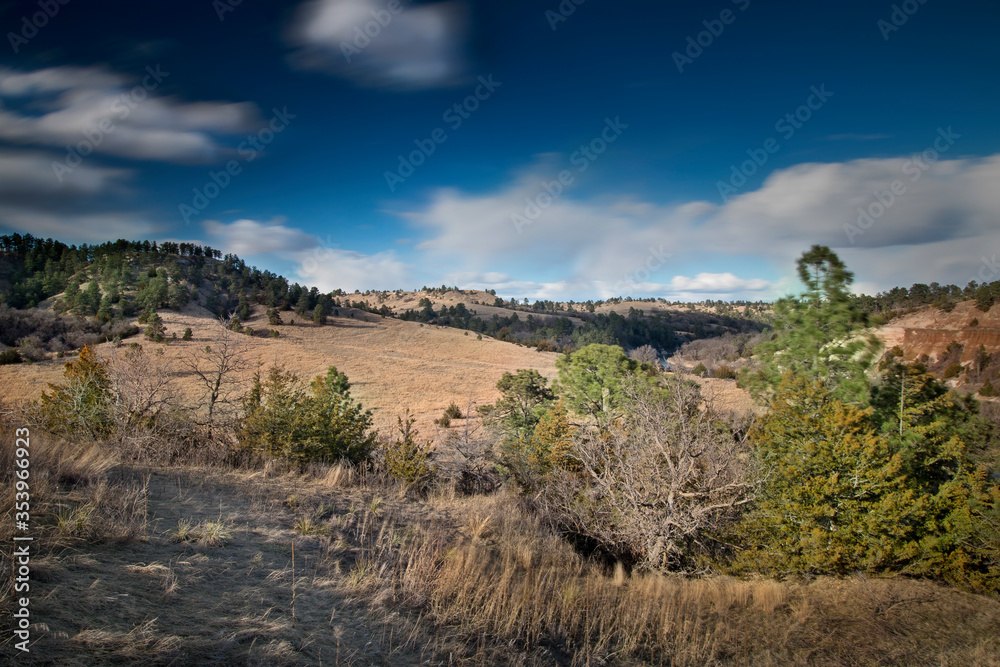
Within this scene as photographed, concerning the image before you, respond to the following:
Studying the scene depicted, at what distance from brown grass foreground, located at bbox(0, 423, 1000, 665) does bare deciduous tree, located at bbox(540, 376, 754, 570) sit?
76cm

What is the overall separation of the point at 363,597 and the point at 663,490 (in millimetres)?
5124

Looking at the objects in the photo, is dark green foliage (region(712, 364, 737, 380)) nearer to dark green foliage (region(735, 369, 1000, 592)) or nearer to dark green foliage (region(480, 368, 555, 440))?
dark green foliage (region(480, 368, 555, 440))

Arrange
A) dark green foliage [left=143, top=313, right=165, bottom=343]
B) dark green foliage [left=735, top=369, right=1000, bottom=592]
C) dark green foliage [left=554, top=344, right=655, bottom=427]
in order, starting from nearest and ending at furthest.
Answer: dark green foliage [left=735, top=369, right=1000, bottom=592] → dark green foliage [left=554, top=344, right=655, bottom=427] → dark green foliage [left=143, top=313, right=165, bottom=343]

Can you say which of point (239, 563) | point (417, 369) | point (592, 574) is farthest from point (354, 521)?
point (417, 369)

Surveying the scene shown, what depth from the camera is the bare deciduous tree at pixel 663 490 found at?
6.98 meters

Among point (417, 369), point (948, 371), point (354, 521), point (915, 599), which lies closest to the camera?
point (915, 599)

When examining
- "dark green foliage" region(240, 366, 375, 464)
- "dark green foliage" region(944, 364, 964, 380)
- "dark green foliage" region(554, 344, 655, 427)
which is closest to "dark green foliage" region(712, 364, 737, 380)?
"dark green foliage" region(944, 364, 964, 380)

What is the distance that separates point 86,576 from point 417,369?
158 feet

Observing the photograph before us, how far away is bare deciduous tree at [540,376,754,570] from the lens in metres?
6.98

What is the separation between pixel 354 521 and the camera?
6504 millimetres

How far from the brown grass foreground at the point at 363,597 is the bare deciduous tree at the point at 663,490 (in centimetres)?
76

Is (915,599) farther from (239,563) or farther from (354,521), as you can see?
(239,563)

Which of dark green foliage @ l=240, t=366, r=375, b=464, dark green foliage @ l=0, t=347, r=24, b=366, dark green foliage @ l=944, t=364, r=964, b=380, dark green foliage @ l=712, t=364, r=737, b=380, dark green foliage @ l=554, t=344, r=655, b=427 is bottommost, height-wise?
dark green foliage @ l=0, t=347, r=24, b=366

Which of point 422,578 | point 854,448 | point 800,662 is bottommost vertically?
point 800,662
